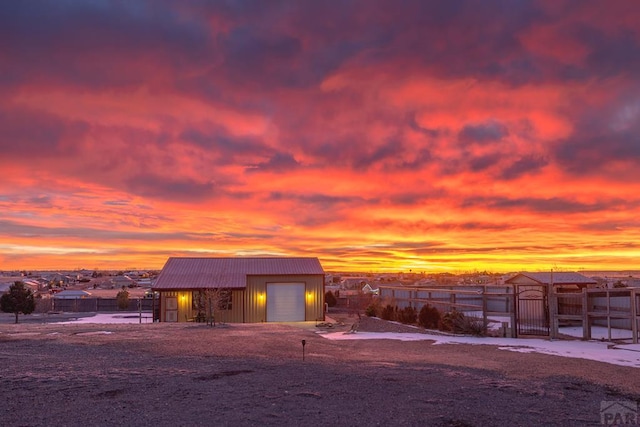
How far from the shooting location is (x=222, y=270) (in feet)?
123

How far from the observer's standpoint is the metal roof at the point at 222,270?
35312 mm

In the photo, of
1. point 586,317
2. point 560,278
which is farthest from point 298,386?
point 560,278

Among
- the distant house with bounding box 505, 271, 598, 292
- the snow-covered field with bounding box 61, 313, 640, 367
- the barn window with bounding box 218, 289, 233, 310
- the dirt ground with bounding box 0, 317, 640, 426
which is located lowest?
the snow-covered field with bounding box 61, 313, 640, 367

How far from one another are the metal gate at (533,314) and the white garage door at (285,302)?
50.1ft

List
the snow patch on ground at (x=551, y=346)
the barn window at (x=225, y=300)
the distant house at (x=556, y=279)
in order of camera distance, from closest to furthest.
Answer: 1. the snow patch on ground at (x=551, y=346)
2. the barn window at (x=225, y=300)
3. the distant house at (x=556, y=279)

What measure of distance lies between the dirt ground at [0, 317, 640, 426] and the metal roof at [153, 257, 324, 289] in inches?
604

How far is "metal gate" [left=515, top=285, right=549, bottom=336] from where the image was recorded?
23266 mm

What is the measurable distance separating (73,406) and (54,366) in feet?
17.2

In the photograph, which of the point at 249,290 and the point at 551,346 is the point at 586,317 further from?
the point at 249,290

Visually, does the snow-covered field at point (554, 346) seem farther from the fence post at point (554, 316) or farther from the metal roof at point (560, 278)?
the metal roof at point (560, 278)

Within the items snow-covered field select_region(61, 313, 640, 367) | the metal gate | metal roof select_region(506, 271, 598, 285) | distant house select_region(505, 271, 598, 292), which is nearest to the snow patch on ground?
snow-covered field select_region(61, 313, 640, 367)

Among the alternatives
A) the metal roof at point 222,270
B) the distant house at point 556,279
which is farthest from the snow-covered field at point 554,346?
the distant house at point 556,279

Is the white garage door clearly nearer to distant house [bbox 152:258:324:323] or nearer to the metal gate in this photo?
distant house [bbox 152:258:324:323]

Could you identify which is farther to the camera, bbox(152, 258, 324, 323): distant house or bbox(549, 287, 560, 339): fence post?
bbox(152, 258, 324, 323): distant house
